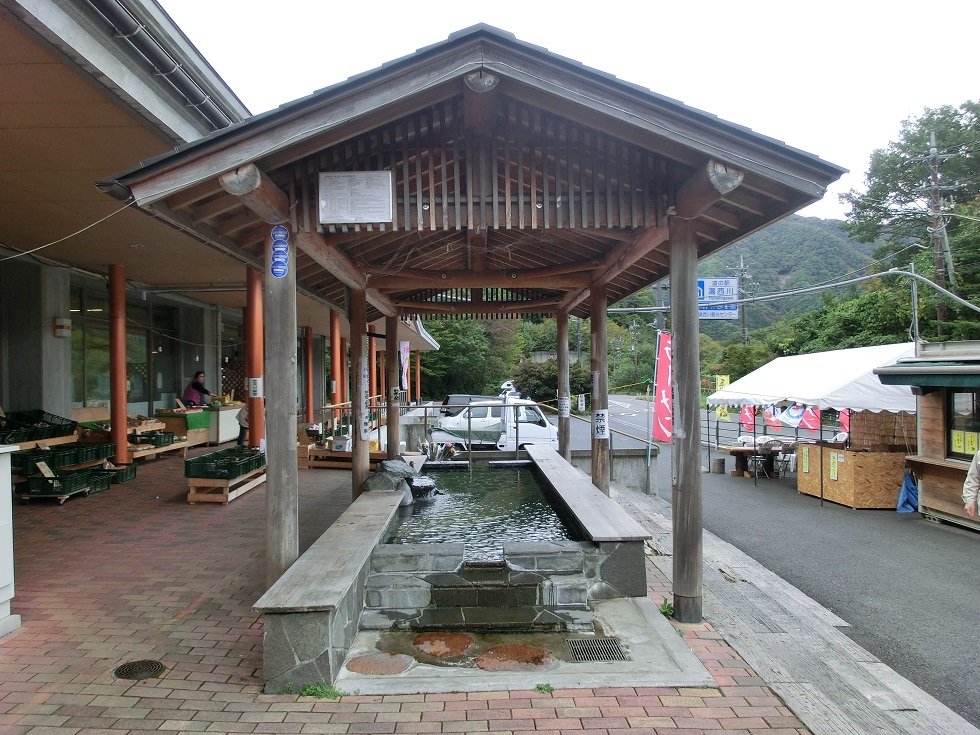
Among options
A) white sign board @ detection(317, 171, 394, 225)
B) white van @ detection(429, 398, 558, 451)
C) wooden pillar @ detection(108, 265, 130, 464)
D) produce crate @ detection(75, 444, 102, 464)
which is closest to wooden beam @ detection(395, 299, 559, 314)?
white van @ detection(429, 398, 558, 451)

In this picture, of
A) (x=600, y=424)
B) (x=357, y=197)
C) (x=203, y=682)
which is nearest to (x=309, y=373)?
(x=600, y=424)

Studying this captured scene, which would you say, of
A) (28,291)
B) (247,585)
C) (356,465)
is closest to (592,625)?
(247,585)

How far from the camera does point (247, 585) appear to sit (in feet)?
15.8

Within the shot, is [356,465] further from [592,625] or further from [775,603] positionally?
[775,603]

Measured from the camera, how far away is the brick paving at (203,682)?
291 cm

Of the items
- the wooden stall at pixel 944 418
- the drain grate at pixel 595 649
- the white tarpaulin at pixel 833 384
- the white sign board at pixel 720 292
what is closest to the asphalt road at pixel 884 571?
the wooden stall at pixel 944 418

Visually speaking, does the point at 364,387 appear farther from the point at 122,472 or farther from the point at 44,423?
the point at 44,423

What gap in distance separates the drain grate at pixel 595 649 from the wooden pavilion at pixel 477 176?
2.46 ft

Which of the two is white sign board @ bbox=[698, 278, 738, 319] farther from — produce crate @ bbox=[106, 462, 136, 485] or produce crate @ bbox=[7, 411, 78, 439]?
produce crate @ bbox=[7, 411, 78, 439]

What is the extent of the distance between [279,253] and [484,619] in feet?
9.83

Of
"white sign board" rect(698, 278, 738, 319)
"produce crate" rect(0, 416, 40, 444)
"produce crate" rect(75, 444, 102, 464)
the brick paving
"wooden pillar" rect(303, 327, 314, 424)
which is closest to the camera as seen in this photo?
the brick paving

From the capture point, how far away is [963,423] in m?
8.55

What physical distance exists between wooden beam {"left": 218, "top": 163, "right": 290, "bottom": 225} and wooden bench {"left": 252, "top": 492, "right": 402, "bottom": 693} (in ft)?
7.99

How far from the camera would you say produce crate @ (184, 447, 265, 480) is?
7.75 meters
